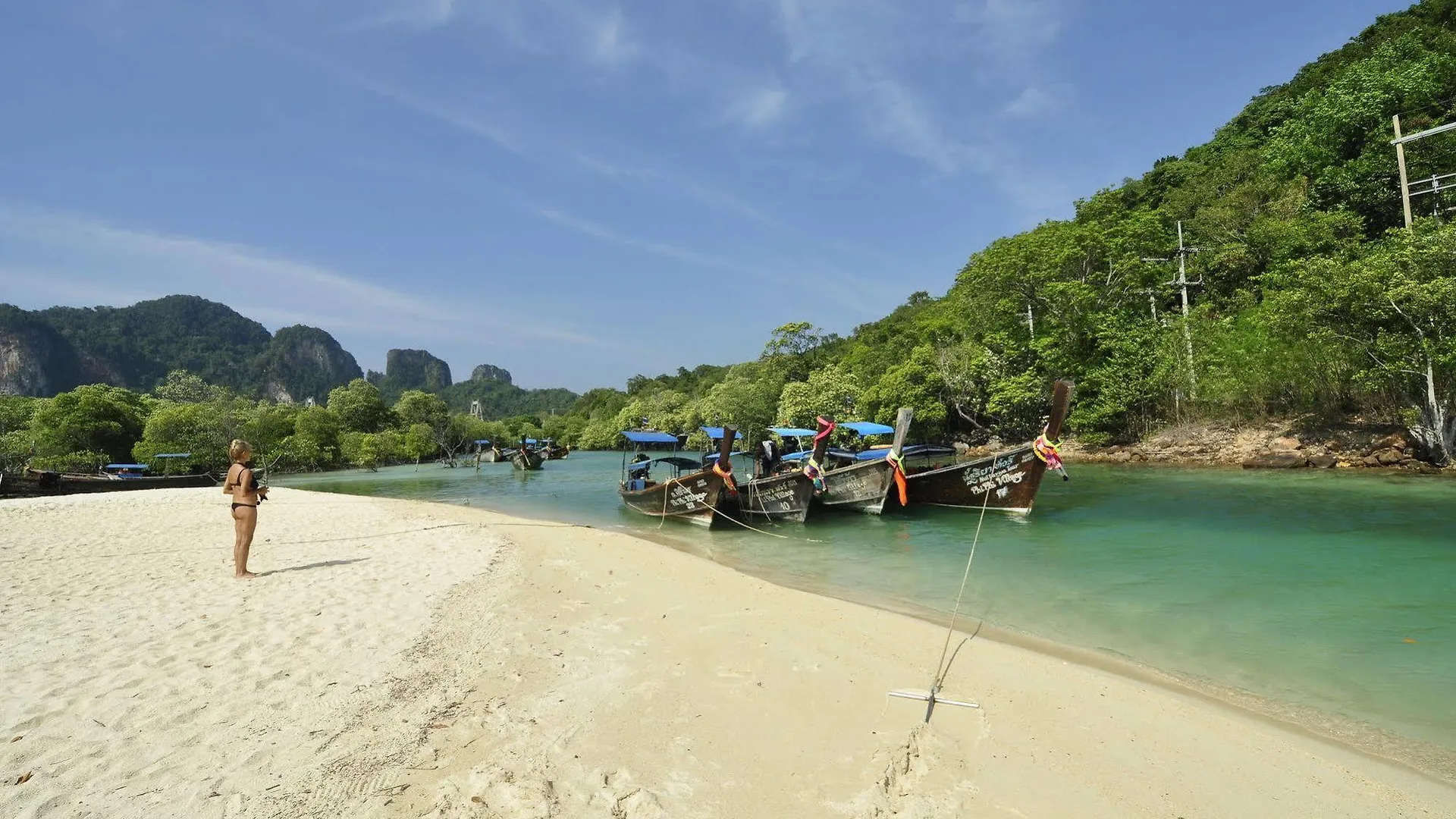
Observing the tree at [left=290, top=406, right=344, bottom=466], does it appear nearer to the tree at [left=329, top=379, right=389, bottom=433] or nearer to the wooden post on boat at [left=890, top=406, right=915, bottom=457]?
the tree at [left=329, top=379, right=389, bottom=433]

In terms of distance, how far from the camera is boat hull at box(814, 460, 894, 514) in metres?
16.7

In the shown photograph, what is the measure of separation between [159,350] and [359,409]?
12165 centimetres

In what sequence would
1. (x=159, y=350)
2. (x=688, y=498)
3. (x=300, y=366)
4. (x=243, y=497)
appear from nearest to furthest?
(x=243, y=497), (x=688, y=498), (x=159, y=350), (x=300, y=366)

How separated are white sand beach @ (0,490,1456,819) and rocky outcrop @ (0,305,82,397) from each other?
6321 inches

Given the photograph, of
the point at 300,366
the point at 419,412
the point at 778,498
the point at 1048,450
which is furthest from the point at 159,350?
the point at 1048,450

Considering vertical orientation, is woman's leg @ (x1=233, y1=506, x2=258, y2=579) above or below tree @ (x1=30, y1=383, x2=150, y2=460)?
below

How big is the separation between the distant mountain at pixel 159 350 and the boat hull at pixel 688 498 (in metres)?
116

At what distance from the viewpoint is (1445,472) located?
1830cm

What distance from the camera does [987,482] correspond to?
659 inches

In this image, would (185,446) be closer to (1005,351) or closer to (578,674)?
(578,674)

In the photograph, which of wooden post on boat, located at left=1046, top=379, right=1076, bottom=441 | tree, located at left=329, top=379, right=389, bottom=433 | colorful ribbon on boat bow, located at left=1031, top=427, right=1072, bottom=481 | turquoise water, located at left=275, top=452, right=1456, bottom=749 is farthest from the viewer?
tree, located at left=329, top=379, right=389, bottom=433

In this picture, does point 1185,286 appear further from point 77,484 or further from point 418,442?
point 418,442

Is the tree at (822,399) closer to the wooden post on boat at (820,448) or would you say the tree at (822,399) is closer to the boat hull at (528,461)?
the boat hull at (528,461)

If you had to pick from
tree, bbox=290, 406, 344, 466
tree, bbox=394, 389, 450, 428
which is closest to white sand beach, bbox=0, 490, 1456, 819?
tree, bbox=290, 406, 344, 466
